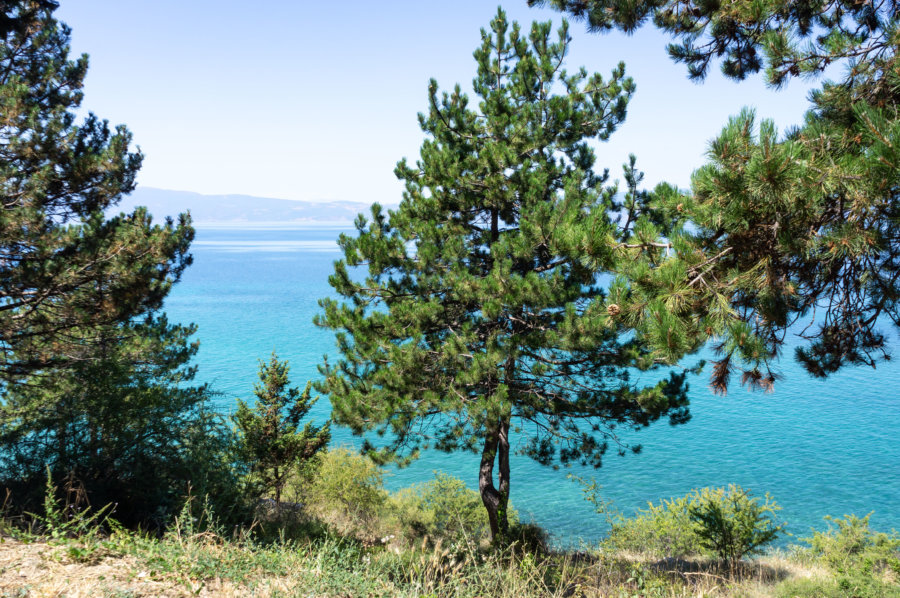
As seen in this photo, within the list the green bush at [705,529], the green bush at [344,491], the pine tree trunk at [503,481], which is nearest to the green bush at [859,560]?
the green bush at [705,529]

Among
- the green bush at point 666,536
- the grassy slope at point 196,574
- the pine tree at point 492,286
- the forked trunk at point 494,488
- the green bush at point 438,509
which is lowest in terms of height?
the green bush at point 438,509

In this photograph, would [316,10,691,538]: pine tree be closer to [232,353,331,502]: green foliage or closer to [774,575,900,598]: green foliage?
[774,575,900,598]: green foliage

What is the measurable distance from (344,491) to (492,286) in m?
12.0

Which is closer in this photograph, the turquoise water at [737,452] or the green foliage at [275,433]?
the green foliage at [275,433]

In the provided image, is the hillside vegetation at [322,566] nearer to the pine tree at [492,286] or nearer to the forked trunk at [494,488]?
the forked trunk at [494,488]

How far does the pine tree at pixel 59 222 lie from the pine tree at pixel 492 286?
3.12 meters

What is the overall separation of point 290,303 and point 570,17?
59221mm

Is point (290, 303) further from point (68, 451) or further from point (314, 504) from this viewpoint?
point (68, 451)

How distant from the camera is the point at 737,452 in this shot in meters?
27.8

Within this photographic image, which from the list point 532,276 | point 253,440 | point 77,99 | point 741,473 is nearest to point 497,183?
point 532,276

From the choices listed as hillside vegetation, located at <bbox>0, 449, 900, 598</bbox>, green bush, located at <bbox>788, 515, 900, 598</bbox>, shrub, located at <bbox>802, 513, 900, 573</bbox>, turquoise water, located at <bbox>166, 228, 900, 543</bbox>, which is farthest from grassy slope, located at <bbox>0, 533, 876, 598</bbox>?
turquoise water, located at <bbox>166, 228, 900, 543</bbox>

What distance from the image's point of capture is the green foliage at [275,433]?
14711 millimetres

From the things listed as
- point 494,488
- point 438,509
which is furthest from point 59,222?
point 438,509

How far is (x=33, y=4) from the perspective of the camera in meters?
8.26
